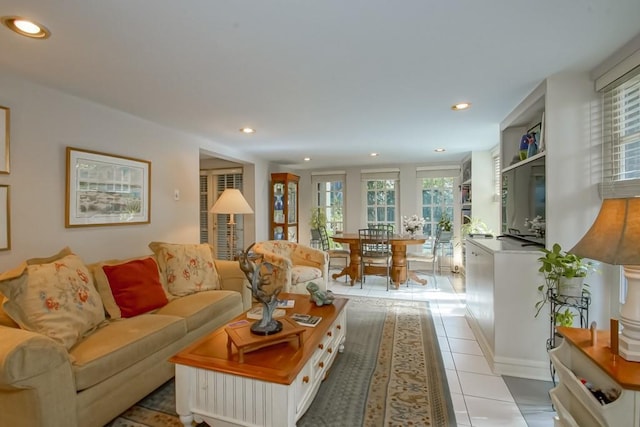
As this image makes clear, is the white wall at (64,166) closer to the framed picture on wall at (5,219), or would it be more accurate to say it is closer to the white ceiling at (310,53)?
the framed picture on wall at (5,219)

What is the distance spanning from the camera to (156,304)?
93.7 inches

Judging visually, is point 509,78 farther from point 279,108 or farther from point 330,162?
point 330,162

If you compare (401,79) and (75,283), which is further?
(401,79)

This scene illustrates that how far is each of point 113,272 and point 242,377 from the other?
1.48 m

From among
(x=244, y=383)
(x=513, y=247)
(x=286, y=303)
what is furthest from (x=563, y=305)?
(x=244, y=383)

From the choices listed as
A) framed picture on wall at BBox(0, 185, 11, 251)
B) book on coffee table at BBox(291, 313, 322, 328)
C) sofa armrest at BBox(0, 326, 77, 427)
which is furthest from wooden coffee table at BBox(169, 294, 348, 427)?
framed picture on wall at BBox(0, 185, 11, 251)

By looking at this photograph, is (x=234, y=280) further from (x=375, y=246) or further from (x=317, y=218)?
(x=317, y=218)

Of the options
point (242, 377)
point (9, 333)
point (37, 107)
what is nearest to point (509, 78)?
point (242, 377)

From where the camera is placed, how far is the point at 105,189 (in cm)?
271

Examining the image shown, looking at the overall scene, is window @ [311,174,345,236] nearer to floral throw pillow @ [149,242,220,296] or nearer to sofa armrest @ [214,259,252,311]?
sofa armrest @ [214,259,252,311]

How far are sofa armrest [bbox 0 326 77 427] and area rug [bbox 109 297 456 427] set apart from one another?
1.54 ft

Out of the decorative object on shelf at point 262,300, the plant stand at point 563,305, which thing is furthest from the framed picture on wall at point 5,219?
the plant stand at point 563,305

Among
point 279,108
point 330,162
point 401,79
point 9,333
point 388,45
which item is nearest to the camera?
point 9,333

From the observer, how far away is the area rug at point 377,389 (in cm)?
176
